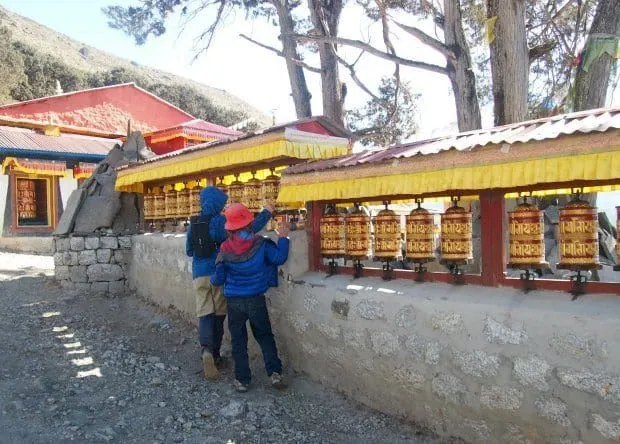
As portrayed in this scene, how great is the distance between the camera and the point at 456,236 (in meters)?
3.74

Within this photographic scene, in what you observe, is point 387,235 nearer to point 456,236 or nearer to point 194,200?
point 456,236

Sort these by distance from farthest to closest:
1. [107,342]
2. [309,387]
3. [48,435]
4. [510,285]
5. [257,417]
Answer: [107,342]
[309,387]
[257,417]
[48,435]
[510,285]

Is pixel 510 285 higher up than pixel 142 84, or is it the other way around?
pixel 142 84

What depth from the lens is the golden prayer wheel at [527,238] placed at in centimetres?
335

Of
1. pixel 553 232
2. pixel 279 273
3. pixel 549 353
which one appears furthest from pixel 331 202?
pixel 553 232

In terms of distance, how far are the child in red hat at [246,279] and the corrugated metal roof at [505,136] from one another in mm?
702

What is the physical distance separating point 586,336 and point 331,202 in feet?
7.95

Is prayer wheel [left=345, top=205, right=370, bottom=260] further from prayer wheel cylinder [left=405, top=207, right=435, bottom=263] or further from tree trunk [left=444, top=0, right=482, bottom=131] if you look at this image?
tree trunk [left=444, top=0, right=482, bottom=131]

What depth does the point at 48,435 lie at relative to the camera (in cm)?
358

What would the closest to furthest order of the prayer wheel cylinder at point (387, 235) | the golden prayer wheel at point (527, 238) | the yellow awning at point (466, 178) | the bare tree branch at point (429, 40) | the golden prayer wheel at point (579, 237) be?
1. the yellow awning at point (466, 178)
2. the golden prayer wheel at point (579, 237)
3. the golden prayer wheel at point (527, 238)
4. the prayer wheel cylinder at point (387, 235)
5. the bare tree branch at point (429, 40)

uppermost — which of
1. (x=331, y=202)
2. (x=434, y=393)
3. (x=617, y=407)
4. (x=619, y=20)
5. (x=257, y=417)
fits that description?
(x=619, y=20)

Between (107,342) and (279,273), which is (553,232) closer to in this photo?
(279,273)

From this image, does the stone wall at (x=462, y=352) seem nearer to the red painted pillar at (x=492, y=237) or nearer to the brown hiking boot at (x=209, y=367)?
the red painted pillar at (x=492, y=237)

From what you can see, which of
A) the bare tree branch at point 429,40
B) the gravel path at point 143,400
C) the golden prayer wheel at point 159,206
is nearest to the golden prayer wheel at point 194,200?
the golden prayer wheel at point 159,206
